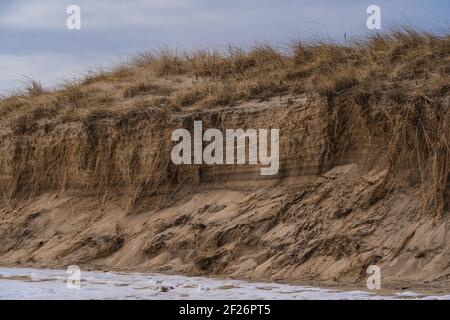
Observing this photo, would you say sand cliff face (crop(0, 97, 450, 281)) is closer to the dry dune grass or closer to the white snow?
the dry dune grass

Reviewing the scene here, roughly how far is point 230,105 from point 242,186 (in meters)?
1.58

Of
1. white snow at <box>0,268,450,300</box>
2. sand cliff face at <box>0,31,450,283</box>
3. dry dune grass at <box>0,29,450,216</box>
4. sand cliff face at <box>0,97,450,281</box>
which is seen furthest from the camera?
dry dune grass at <box>0,29,450,216</box>

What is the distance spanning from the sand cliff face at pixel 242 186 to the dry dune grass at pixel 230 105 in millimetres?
28

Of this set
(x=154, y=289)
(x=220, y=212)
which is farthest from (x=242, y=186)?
(x=154, y=289)

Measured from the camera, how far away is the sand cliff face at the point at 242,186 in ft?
34.7

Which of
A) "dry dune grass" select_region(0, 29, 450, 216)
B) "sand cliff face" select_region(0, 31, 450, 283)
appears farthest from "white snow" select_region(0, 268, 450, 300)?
"dry dune grass" select_region(0, 29, 450, 216)

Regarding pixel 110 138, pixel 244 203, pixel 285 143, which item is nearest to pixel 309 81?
pixel 285 143

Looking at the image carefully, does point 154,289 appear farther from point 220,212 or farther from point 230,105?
point 230,105

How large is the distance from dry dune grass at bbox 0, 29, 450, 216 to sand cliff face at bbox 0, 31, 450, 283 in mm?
28

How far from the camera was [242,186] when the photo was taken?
12656 mm

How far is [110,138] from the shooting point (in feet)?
47.7

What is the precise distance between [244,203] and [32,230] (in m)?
4.16

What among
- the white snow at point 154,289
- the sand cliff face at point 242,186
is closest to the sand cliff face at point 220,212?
the sand cliff face at point 242,186

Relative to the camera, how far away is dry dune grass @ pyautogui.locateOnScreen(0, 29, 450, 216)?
37.0 feet
